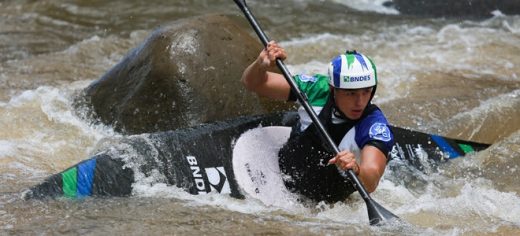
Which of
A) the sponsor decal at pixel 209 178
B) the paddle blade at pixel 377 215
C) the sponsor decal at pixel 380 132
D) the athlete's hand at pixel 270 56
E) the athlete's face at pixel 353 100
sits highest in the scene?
the athlete's hand at pixel 270 56

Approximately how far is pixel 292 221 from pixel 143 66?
238 centimetres

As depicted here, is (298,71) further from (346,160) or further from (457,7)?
(457,7)

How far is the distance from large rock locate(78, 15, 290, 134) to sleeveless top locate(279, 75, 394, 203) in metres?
1.24

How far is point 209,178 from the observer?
4.80 metres

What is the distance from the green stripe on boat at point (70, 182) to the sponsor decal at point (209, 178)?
674 millimetres

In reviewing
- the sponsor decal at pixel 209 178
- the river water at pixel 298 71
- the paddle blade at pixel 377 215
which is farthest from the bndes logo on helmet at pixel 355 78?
the sponsor decal at pixel 209 178

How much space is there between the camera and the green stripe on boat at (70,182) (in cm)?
448

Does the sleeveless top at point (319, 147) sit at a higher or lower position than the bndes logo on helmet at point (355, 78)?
lower

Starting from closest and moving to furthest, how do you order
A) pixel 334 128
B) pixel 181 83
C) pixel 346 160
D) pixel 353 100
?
pixel 346 160
pixel 353 100
pixel 334 128
pixel 181 83

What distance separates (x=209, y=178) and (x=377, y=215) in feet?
3.41

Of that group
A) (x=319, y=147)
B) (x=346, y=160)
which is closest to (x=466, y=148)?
(x=319, y=147)

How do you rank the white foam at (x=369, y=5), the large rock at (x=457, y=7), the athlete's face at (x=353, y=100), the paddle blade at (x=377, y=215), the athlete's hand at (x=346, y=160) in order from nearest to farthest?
the athlete's hand at (x=346, y=160)
the paddle blade at (x=377, y=215)
the athlete's face at (x=353, y=100)
the large rock at (x=457, y=7)
the white foam at (x=369, y=5)

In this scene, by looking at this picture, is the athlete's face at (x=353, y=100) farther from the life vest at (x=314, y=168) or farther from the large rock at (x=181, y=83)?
the large rock at (x=181, y=83)

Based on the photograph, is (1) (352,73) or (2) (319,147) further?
(2) (319,147)
